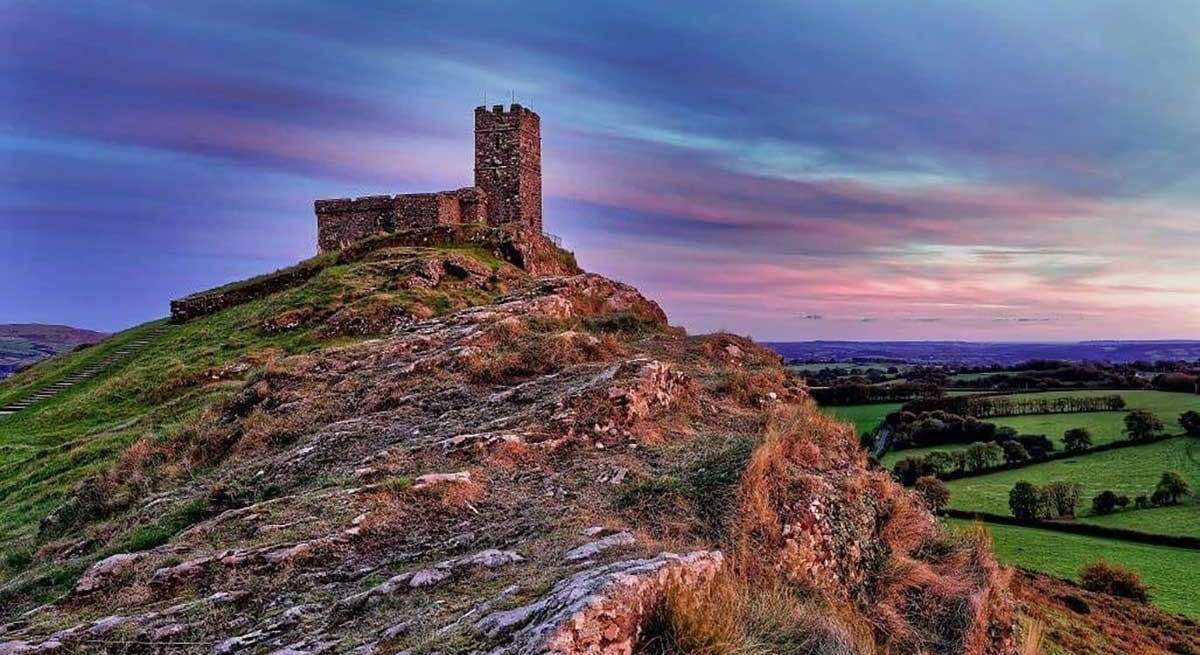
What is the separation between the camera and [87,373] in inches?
1088

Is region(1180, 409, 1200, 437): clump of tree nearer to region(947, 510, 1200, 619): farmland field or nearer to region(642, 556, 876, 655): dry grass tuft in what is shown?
region(947, 510, 1200, 619): farmland field

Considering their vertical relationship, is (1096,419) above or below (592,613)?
below

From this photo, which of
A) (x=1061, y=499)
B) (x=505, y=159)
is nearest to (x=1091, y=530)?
(x=1061, y=499)

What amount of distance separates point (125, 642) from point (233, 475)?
534 centimetres

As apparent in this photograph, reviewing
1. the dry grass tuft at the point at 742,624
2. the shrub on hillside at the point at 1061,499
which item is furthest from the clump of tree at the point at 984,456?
the dry grass tuft at the point at 742,624

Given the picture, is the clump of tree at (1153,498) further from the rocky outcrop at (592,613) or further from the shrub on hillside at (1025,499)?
the rocky outcrop at (592,613)

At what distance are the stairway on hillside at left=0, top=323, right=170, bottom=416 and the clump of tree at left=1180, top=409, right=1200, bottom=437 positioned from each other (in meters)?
95.0

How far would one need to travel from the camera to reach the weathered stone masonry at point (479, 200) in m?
34.7

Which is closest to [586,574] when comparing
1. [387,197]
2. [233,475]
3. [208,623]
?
[208,623]

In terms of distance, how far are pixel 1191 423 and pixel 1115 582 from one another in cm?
4923

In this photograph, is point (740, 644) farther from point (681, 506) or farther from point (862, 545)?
point (862, 545)

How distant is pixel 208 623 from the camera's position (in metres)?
5.53

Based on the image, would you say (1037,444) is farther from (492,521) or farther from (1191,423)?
(492,521)

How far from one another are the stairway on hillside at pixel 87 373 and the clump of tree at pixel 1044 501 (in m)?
62.2
